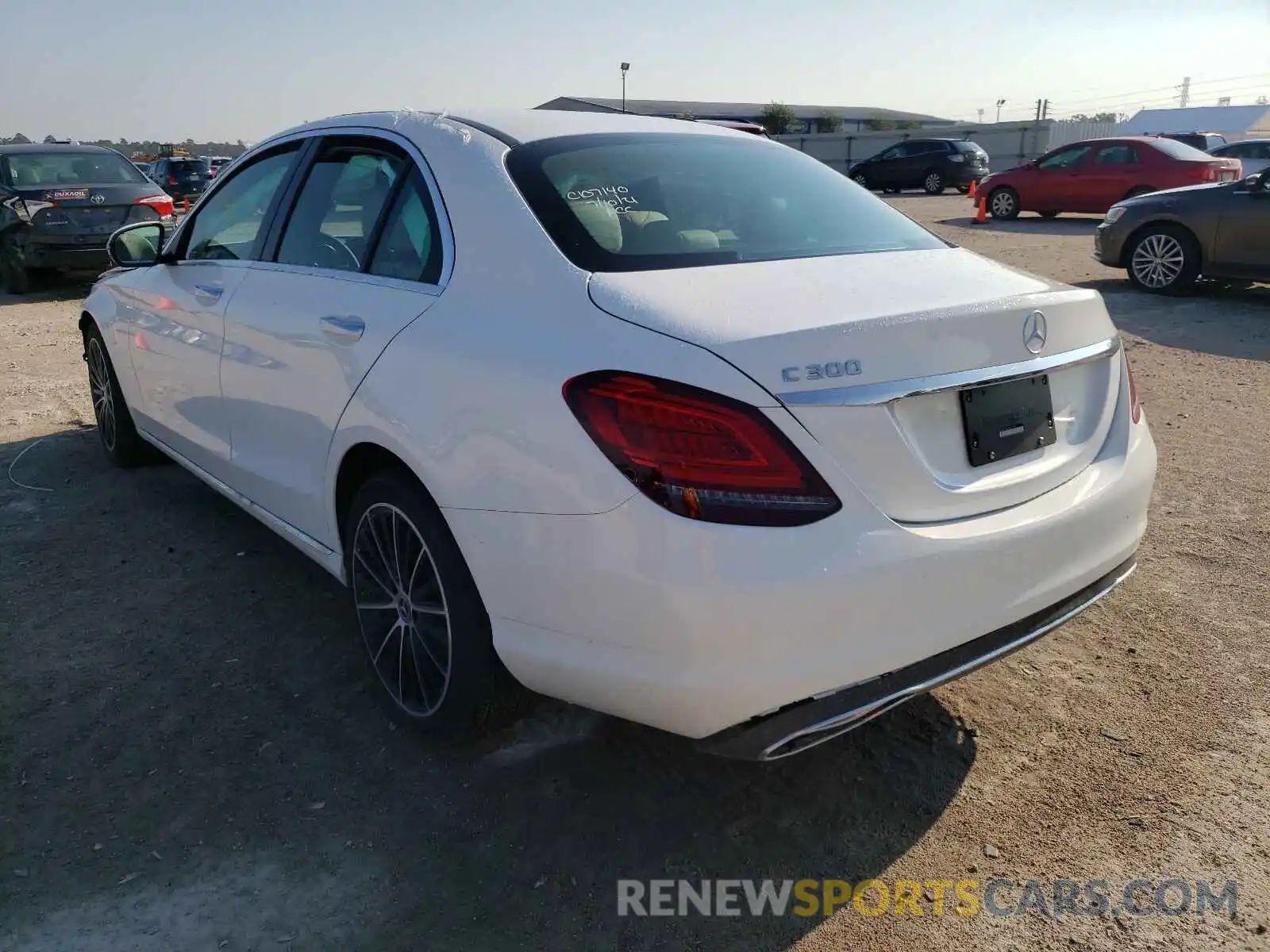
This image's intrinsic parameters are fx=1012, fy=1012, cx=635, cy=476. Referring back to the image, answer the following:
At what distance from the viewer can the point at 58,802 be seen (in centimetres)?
269

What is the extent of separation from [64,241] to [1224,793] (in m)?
12.7

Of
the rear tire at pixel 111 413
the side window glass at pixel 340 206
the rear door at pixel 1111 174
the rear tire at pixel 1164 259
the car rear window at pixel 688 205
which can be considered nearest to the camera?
the car rear window at pixel 688 205

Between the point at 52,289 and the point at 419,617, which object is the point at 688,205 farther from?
the point at 52,289

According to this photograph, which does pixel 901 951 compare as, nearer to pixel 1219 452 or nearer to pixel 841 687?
pixel 841 687

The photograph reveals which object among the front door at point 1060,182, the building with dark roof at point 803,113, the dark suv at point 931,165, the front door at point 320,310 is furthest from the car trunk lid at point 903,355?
the building with dark roof at point 803,113

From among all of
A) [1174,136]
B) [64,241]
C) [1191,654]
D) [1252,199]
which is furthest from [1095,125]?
[1191,654]

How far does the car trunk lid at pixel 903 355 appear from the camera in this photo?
2072 mm

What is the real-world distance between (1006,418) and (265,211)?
277cm

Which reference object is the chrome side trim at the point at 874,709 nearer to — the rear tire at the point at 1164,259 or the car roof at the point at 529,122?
the car roof at the point at 529,122

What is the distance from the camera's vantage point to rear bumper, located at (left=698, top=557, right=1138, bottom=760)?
6.88ft

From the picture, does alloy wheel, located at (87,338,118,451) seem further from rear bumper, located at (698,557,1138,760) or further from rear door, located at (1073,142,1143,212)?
rear door, located at (1073,142,1143,212)

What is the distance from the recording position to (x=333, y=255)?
3.24 metres

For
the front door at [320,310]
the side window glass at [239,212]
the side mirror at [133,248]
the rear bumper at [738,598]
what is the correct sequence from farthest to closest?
the side mirror at [133,248] → the side window glass at [239,212] → the front door at [320,310] → the rear bumper at [738,598]

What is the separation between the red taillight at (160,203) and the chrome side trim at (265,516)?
340 inches
